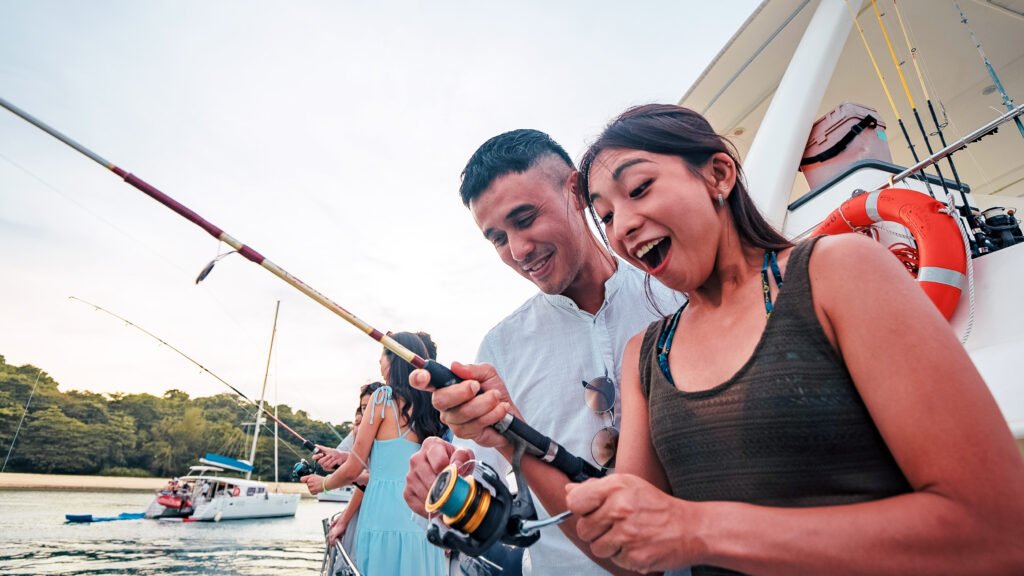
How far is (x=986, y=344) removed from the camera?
291 centimetres

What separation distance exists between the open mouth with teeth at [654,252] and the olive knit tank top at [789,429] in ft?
1.03

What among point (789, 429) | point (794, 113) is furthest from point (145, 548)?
point (794, 113)

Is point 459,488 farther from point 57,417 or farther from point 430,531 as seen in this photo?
point 57,417

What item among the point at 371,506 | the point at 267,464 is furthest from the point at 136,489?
the point at 371,506

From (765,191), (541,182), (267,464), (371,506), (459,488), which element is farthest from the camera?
(267,464)

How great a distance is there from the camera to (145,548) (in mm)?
11961

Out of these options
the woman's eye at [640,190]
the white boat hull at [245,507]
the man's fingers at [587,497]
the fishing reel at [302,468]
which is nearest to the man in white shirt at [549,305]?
the woman's eye at [640,190]

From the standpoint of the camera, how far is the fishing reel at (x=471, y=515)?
1197 millimetres

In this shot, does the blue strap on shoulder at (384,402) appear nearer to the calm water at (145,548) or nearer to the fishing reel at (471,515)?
the fishing reel at (471,515)

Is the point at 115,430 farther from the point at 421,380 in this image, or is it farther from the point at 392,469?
the point at 421,380

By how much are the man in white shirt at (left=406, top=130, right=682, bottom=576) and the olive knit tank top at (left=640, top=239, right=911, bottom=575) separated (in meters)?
0.70

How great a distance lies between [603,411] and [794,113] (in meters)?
5.58

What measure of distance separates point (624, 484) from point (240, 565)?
12.0 metres

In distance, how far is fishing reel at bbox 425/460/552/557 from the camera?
3.93 ft
